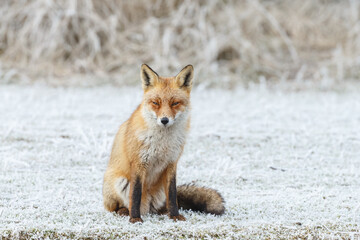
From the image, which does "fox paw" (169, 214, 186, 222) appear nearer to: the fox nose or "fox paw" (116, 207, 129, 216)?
"fox paw" (116, 207, 129, 216)

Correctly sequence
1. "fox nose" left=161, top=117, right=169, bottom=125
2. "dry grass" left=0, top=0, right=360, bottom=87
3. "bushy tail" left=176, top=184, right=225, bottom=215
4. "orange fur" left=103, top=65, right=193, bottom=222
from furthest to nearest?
"dry grass" left=0, top=0, right=360, bottom=87, "bushy tail" left=176, top=184, right=225, bottom=215, "orange fur" left=103, top=65, right=193, bottom=222, "fox nose" left=161, top=117, right=169, bottom=125

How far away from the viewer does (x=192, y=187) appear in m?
3.60

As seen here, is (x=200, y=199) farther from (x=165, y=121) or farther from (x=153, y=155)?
(x=165, y=121)

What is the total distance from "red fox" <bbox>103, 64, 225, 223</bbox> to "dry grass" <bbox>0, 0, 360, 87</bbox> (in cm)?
623

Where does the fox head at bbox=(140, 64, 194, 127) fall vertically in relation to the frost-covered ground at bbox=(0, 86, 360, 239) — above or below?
above

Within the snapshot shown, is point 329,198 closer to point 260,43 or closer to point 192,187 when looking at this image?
point 192,187

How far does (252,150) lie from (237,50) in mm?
5254

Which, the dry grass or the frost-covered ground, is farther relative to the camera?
the dry grass

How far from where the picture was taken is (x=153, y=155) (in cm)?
318

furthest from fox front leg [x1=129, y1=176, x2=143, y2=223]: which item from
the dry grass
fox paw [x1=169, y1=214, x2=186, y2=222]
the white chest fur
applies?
the dry grass

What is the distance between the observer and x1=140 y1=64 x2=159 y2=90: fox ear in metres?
3.25

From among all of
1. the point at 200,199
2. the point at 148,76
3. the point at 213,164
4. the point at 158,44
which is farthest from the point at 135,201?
the point at 158,44

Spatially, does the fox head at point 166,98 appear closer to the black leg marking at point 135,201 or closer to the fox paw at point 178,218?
the black leg marking at point 135,201

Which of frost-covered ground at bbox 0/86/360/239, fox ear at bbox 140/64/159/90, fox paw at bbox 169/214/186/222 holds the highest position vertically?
fox ear at bbox 140/64/159/90
